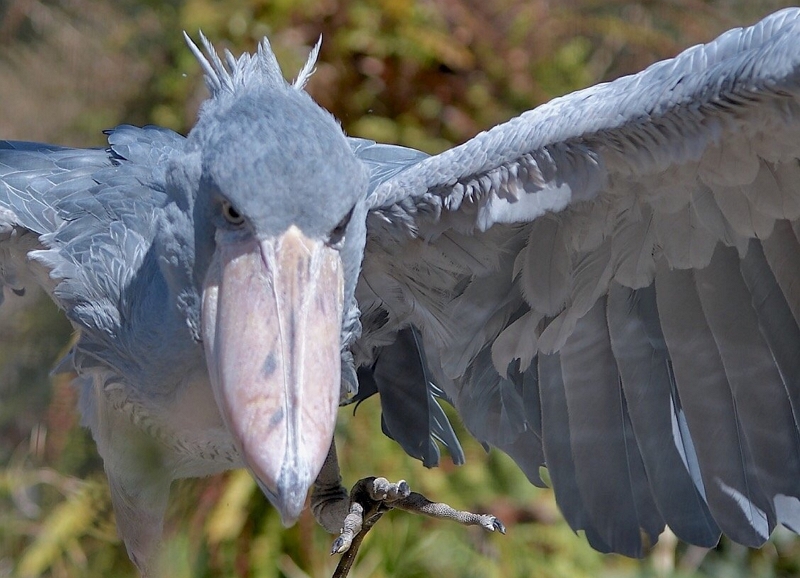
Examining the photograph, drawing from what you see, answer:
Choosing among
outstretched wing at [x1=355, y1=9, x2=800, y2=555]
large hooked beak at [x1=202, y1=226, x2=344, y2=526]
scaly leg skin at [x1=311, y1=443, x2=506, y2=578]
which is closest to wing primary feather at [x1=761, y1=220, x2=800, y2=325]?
outstretched wing at [x1=355, y1=9, x2=800, y2=555]

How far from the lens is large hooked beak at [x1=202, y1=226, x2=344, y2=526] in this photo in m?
1.30

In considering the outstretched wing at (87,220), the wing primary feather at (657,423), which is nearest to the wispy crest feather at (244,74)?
the outstretched wing at (87,220)

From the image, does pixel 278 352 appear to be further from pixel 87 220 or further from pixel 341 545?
pixel 87 220

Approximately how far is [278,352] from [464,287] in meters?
0.65

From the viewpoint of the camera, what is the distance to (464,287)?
1.96 m

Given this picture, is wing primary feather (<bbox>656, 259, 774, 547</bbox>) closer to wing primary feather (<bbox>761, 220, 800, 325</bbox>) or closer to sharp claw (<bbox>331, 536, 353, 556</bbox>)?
wing primary feather (<bbox>761, 220, 800, 325</bbox>)

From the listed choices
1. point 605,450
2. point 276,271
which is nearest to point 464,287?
point 605,450

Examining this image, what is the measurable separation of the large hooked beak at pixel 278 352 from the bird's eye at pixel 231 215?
0.08ft

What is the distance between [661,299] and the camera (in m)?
1.85

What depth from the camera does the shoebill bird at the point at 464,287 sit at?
141cm

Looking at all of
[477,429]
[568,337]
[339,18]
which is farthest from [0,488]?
[568,337]

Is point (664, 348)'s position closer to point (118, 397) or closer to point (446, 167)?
point (446, 167)

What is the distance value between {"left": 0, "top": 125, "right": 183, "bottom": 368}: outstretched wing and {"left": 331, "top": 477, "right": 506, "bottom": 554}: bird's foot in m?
0.51

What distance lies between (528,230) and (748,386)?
46 centimetres
